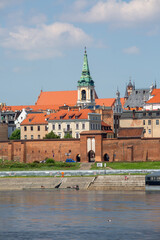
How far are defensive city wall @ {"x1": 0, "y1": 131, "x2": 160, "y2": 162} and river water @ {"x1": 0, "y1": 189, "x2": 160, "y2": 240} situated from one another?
115ft

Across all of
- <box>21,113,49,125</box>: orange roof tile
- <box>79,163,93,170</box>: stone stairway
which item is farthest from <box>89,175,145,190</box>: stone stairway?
<box>21,113,49,125</box>: orange roof tile

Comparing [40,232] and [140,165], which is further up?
[140,165]

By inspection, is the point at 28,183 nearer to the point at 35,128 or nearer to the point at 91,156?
the point at 91,156

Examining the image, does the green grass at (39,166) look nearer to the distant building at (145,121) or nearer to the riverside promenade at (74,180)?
the riverside promenade at (74,180)

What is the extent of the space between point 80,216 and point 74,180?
32105mm

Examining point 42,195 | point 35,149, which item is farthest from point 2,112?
point 42,195

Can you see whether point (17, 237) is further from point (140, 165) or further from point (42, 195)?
point (140, 165)

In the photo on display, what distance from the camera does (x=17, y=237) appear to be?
160 ft

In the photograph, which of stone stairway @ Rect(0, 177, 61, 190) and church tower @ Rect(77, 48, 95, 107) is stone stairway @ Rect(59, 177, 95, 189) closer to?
stone stairway @ Rect(0, 177, 61, 190)

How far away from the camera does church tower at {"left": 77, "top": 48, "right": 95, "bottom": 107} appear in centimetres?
19276

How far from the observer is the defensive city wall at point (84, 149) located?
115 m

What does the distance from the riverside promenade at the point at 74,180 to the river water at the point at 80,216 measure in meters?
6.48

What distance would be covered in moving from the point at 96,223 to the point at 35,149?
233 ft

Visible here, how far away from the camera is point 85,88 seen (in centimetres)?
19438
